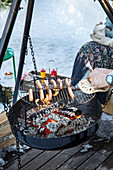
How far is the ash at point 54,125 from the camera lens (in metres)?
2.39

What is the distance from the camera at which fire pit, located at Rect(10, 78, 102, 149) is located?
2.04m

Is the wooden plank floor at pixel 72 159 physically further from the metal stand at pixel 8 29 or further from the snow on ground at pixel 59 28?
the snow on ground at pixel 59 28

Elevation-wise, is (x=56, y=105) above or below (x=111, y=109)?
above

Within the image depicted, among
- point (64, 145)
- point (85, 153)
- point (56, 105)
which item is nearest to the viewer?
point (64, 145)

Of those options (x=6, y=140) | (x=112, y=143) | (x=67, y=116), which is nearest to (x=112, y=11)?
(x=67, y=116)

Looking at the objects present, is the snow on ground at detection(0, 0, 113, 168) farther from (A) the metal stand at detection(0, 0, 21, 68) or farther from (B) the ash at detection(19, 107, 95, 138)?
(A) the metal stand at detection(0, 0, 21, 68)

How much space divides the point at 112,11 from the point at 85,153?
5.14 ft

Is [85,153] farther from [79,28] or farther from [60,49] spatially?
[79,28]

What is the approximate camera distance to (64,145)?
204 centimetres

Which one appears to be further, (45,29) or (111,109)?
(45,29)

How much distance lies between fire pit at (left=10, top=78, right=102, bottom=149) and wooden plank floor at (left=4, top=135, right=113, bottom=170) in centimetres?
32

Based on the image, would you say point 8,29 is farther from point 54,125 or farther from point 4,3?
point 4,3

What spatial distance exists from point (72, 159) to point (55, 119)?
1.57ft

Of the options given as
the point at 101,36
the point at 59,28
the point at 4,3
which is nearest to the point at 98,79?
the point at 101,36
